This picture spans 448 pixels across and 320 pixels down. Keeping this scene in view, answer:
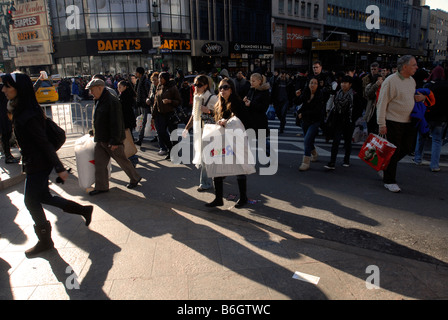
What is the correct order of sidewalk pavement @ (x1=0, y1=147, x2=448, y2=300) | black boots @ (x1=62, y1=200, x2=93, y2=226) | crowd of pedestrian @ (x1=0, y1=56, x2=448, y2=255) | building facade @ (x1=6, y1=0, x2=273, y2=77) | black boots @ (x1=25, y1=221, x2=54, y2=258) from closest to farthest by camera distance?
sidewalk pavement @ (x1=0, y1=147, x2=448, y2=300) → crowd of pedestrian @ (x1=0, y1=56, x2=448, y2=255) → black boots @ (x1=25, y1=221, x2=54, y2=258) → black boots @ (x1=62, y1=200, x2=93, y2=226) → building facade @ (x1=6, y1=0, x2=273, y2=77)

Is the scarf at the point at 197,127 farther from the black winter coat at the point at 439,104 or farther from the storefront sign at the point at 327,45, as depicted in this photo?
the storefront sign at the point at 327,45

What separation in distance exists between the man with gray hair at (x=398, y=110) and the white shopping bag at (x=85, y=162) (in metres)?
4.69

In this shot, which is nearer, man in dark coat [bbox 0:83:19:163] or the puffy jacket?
man in dark coat [bbox 0:83:19:163]

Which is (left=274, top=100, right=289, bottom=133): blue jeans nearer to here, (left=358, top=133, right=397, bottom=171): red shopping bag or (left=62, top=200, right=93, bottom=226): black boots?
(left=358, top=133, right=397, bottom=171): red shopping bag

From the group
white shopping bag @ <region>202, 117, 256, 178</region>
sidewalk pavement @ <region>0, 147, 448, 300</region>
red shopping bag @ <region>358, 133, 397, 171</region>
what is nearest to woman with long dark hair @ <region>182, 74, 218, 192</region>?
white shopping bag @ <region>202, 117, 256, 178</region>

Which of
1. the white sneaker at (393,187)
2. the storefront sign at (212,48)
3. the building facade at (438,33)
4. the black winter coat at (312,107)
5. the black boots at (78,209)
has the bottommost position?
the white sneaker at (393,187)

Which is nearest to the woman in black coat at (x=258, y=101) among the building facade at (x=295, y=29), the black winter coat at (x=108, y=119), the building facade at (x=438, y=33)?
the black winter coat at (x=108, y=119)

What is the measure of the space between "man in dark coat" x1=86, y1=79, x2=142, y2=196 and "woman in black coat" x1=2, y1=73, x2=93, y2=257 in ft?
5.37

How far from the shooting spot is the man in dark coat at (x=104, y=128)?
536 cm

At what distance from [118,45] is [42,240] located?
35.4m

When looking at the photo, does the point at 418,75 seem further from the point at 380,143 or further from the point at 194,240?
the point at 194,240

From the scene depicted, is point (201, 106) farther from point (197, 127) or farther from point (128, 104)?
point (128, 104)

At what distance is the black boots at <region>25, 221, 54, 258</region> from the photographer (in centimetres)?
385

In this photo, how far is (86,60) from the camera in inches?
1451
